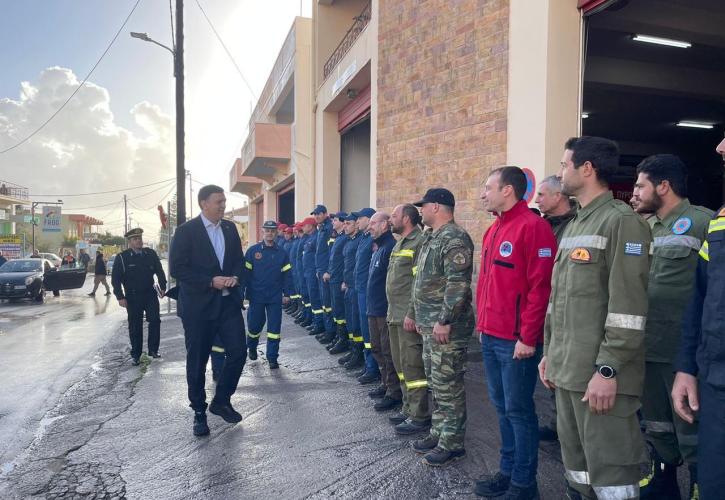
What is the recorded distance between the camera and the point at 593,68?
11.0m

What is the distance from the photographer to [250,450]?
4.32 metres

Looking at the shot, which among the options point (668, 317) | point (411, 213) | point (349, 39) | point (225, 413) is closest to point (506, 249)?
point (668, 317)

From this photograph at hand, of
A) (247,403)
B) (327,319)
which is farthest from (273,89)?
(247,403)

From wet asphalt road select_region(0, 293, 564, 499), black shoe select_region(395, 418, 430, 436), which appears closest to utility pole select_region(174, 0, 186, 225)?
wet asphalt road select_region(0, 293, 564, 499)

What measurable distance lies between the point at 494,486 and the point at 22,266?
19682 mm

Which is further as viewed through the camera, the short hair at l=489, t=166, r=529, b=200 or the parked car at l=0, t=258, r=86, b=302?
the parked car at l=0, t=258, r=86, b=302

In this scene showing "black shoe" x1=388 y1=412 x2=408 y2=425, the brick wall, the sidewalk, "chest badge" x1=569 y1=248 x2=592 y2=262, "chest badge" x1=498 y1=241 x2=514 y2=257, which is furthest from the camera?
the brick wall

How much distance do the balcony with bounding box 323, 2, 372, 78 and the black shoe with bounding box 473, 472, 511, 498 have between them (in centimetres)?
1069

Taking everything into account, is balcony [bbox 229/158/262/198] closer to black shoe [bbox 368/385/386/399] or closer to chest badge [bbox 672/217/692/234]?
black shoe [bbox 368/385/386/399]

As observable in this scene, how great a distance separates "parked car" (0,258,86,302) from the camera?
1661cm

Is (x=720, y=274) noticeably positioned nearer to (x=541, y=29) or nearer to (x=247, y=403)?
(x=247, y=403)

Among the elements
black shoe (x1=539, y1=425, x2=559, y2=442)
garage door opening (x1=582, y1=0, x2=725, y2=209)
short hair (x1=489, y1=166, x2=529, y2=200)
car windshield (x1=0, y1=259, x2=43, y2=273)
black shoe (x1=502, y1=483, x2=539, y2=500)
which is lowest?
black shoe (x1=539, y1=425, x2=559, y2=442)

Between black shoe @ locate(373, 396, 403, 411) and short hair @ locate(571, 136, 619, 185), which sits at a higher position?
short hair @ locate(571, 136, 619, 185)

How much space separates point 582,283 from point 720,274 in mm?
599
